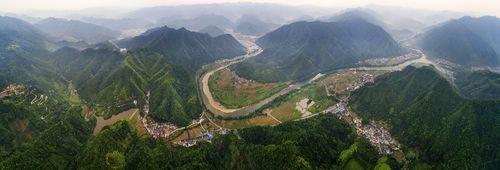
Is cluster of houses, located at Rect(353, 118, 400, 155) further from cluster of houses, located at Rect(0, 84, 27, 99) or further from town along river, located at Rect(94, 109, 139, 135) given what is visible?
cluster of houses, located at Rect(0, 84, 27, 99)

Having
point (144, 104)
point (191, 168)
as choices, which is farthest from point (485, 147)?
point (144, 104)

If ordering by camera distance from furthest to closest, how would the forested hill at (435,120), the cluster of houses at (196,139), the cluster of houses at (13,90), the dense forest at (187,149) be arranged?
1. the cluster of houses at (13,90)
2. the cluster of houses at (196,139)
3. the forested hill at (435,120)
4. the dense forest at (187,149)

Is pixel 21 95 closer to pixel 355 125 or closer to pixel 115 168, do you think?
pixel 115 168

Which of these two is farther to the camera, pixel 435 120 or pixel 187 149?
pixel 435 120

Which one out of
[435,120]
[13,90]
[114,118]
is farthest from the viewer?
[13,90]

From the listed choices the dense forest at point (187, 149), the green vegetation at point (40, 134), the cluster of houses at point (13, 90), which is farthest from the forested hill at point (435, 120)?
the cluster of houses at point (13, 90)

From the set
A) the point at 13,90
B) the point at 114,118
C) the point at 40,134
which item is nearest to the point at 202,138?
the point at 114,118

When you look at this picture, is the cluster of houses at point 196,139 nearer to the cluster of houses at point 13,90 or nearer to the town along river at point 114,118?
the town along river at point 114,118

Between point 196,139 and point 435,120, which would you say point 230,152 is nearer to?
point 196,139
